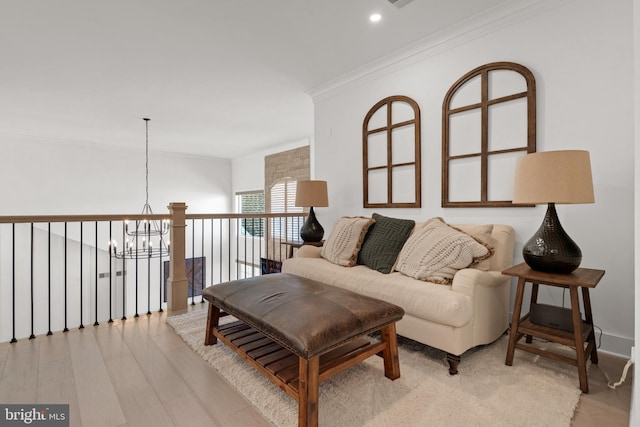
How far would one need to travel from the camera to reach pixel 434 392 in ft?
5.47

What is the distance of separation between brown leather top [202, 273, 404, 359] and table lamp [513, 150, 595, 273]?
3.10 feet

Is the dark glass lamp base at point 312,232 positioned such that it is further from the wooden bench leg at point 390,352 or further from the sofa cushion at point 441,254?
the wooden bench leg at point 390,352

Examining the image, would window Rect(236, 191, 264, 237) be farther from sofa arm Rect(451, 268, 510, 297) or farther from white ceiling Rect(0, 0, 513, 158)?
sofa arm Rect(451, 268, 510, 297)

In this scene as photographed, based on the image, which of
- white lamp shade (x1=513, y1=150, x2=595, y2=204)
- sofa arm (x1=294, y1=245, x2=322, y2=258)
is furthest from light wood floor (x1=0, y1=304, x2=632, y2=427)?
sofa arm (x1=294, y1=245, x2=322, y2=258)

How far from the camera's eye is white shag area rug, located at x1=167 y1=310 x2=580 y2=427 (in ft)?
4.80

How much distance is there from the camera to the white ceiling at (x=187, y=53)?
2.39 meters

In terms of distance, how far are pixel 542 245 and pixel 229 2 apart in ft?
8.81

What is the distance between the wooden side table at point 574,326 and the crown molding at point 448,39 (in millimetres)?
1883

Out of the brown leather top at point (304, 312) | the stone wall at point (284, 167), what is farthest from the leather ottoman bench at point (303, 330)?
the stone wall at point (284, 167)

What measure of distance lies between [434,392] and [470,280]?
2.17 ft

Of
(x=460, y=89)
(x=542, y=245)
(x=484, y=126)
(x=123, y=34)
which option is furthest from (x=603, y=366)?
(x=123, y=34)

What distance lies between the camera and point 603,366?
1.93 metres

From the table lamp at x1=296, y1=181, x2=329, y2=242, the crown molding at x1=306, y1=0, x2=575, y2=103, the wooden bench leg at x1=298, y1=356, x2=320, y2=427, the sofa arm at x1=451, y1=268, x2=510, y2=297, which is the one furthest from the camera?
the table lamp at x1=296, y1=181, x2=329, y2=242

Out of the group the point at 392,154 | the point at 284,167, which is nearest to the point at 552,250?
the point at 392,154
